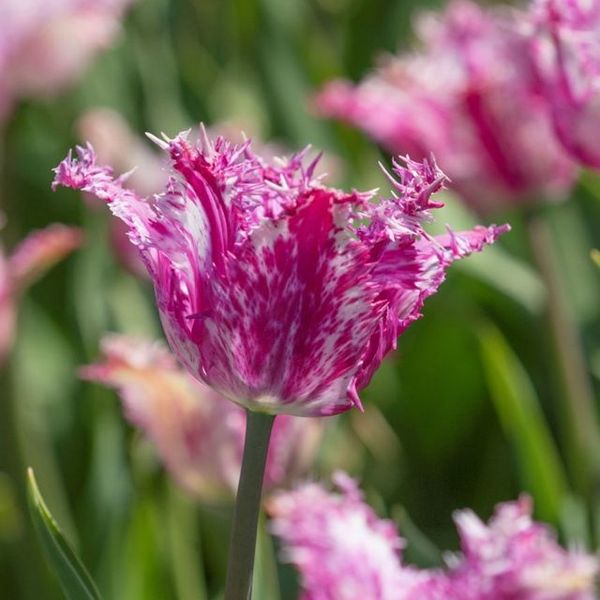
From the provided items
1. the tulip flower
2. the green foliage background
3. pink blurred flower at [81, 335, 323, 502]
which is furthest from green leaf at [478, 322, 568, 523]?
the tulip flower

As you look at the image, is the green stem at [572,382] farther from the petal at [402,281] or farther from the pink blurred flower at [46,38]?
the petal at [402,281]

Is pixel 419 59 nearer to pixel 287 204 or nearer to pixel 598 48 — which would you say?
pixel 598 48

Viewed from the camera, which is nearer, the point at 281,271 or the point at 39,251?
the point at 281,271

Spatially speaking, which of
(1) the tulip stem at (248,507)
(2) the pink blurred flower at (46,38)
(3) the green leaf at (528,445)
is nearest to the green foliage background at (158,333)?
(3) the green leaf at (528,445)

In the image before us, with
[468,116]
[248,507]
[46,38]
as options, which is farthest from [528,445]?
[46,38]

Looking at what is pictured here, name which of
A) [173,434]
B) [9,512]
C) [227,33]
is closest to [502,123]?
[173,434]

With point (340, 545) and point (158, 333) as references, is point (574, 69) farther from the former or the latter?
point (158, 333)
